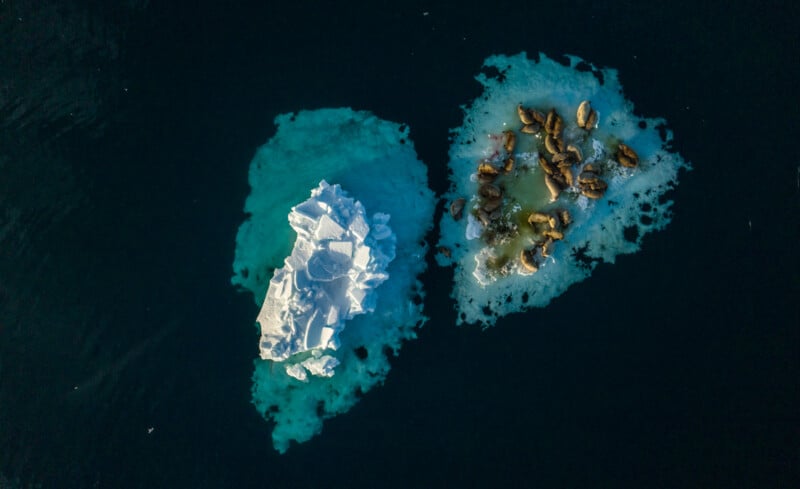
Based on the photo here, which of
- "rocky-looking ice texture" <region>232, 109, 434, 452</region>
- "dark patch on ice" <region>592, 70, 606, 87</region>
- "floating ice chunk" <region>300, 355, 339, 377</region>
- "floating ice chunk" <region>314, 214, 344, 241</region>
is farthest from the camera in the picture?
"dark patch on ice" <region>592, 70, 606, 87</region>

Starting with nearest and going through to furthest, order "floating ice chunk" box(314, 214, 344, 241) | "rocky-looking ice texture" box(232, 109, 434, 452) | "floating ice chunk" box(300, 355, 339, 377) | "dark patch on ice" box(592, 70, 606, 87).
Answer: "floating ice chunk" box(314, 214, 344, 241) → "floating ice chunk" box(300, 355, 339, 377) → "rocky-looking ice texture" box(232, 109, 434, 452) → "dark patch on ice" box(592, 70, 606, 87)

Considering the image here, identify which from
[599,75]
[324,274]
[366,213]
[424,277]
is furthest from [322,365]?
[599,75]

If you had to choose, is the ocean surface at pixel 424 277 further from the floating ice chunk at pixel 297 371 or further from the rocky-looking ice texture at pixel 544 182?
the floating ice chunk at pixel 297 371

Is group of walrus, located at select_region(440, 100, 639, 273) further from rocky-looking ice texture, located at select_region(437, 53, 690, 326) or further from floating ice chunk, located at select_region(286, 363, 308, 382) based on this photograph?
floating ice chunk, located at select_region(286, 363, 308, 382)

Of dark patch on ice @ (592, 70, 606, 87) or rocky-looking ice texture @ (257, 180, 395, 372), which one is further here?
dark patch on ice @ (592, 70, 606, 87)

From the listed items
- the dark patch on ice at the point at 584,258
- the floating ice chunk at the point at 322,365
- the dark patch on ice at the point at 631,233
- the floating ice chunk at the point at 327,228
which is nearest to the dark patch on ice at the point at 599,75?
the dark patch on ice at the point at 631,233

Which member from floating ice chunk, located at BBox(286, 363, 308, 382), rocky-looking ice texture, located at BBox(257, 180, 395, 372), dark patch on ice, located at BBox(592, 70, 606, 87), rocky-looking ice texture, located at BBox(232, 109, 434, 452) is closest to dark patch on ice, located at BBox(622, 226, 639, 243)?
dark patch on ice, located at BBox(592, 70, 606, 87)
